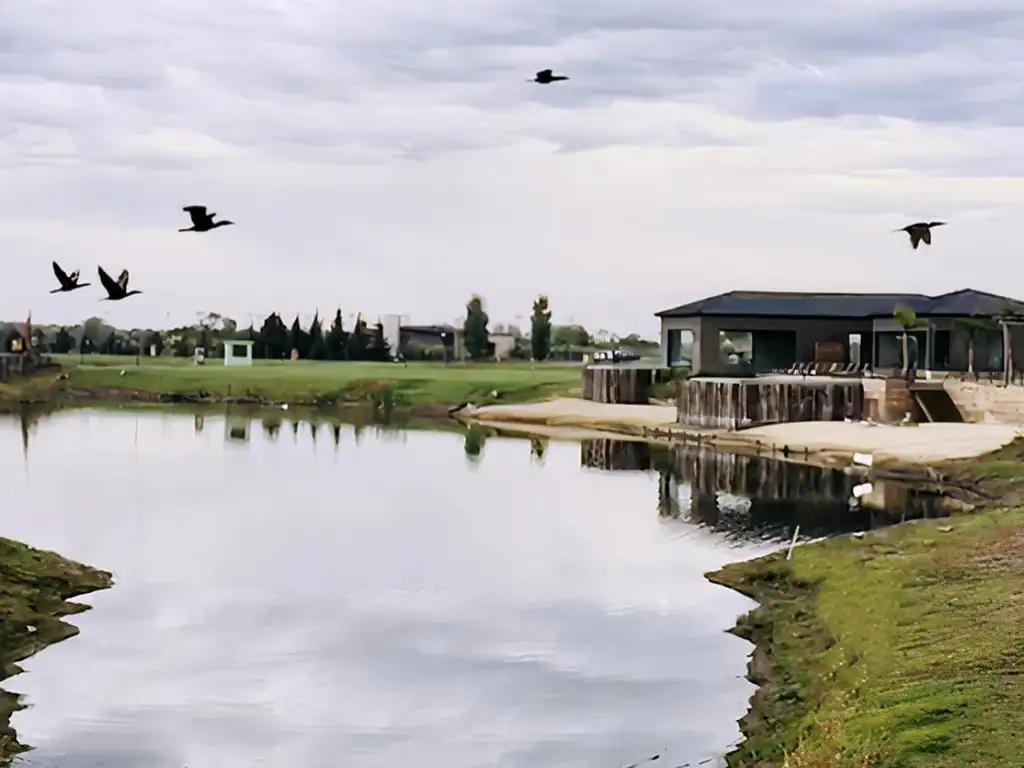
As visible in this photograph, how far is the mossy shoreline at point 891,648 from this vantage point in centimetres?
1402

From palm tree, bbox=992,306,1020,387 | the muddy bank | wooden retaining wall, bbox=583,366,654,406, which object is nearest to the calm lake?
palm tree, bbox=992,306,1020,387

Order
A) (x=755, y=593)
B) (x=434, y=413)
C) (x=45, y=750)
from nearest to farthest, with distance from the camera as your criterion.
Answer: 1. (x=45, y=750)
2. (x=755, y=593)
3. (x=434, y=413)

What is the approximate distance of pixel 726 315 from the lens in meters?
76.8

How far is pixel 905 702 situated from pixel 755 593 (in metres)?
11.9

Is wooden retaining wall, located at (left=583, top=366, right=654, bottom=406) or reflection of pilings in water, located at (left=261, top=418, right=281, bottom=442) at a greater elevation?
wooden retaining wall, located at (left=583, top=366, right=654, bottom=406)

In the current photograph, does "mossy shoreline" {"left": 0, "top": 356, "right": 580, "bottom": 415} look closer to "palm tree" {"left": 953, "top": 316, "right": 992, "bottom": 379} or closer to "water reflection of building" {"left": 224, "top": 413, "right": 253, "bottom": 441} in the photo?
"water reflection of building" {"left": 224, "top": 413, "right": 253, "bottom": 441}

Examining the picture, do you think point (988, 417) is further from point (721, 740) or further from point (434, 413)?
point (721, 740)

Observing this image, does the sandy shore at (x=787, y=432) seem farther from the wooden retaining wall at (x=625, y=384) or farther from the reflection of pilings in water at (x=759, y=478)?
the reflection of pilings in water at (x=759, y=478)

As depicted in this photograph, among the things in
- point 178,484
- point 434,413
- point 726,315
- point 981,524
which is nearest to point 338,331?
point 434,413

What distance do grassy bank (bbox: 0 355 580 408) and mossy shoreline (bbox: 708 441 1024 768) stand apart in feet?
190

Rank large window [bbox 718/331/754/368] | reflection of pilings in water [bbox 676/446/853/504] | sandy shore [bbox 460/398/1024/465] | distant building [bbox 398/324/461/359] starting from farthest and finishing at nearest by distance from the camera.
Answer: distant building [bbox 398/324/461/359] < large window [bbox 718/331/754/368] < sandy shore [bbox 460/398/1024/465] < reflection of pilings in water [bbox 676/446/853/504]

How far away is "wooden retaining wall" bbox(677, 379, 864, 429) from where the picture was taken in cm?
6359

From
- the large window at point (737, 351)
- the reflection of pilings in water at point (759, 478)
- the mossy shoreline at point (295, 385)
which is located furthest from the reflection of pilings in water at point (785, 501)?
the mossy shoreline at point (295, 385)

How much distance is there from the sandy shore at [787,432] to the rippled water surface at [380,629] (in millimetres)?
11107
